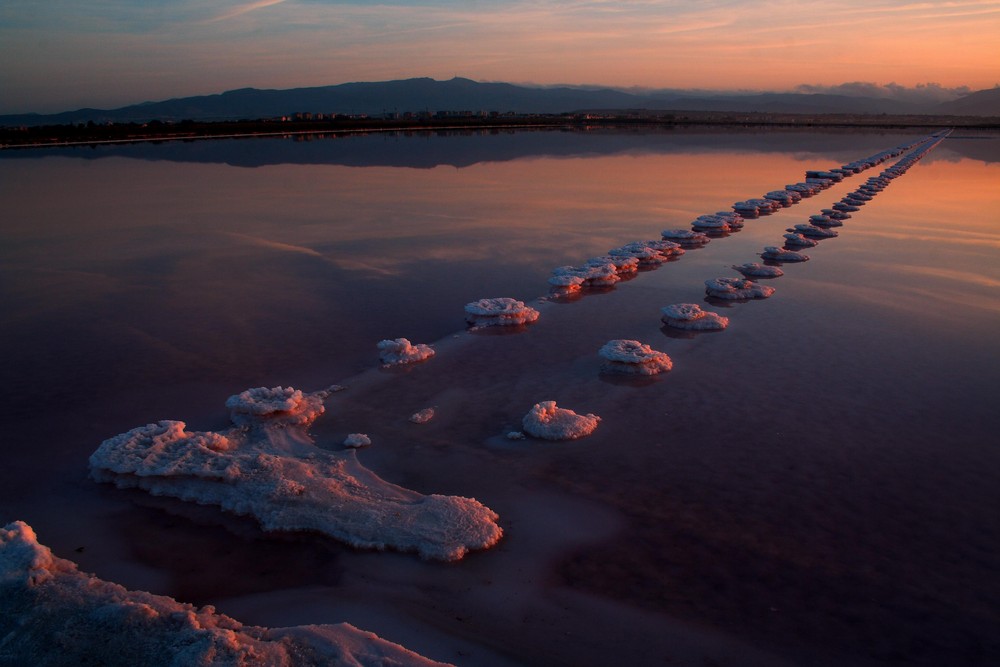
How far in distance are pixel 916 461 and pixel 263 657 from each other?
3.22 m

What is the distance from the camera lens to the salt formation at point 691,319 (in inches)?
223

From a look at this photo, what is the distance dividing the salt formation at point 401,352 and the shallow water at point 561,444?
10 cm

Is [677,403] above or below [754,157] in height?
below

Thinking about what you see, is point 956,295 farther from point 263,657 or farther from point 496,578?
point 263,657

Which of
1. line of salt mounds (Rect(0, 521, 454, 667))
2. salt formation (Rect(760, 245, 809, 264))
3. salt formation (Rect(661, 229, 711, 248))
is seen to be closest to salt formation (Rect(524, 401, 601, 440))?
line of salt mounds (Rect(0, 521, 454, 667))

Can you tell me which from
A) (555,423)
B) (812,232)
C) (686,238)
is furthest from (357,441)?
(812,232)

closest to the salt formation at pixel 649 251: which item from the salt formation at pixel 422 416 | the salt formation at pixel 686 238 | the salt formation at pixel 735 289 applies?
the salt formation at pixel 686 238

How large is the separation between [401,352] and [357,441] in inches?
52.5

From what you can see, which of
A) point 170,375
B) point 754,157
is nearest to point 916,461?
point 170,375

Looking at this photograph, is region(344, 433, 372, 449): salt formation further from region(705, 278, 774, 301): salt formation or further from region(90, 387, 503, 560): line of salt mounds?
region(705, 278, 774, 301): salt formation

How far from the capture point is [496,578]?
8.55 ft

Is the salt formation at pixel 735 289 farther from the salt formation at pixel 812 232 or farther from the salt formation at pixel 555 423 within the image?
the salt formation at pixel 812 232

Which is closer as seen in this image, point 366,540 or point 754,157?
point 366,540

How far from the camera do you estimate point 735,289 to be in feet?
21.8
